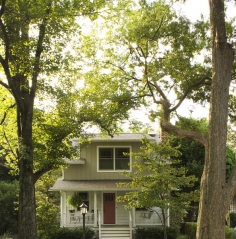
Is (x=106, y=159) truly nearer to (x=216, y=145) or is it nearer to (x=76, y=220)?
(x=76, y=220)

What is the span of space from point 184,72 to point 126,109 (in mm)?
3380

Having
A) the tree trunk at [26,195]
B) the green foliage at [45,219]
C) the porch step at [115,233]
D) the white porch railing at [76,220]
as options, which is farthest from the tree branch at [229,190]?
the white porch railing at [76,220]

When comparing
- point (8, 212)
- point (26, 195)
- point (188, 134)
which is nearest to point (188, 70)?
point (188, 134)

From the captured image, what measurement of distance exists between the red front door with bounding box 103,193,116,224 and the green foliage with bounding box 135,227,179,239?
8.99 ft

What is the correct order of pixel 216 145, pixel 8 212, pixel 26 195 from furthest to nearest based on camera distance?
1. pixel 8 212
2. pixel 26 195
3. pixel 216 145

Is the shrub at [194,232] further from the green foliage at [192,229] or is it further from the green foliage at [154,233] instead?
the green foliage at [154,233]

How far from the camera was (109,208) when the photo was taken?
23359 millimetres

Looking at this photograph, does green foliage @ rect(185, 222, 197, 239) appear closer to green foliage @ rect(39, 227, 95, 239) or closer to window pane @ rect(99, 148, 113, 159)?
green foliage @ rect(39, 227, 95, 239)

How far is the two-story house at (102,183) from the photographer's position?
22.2 metres

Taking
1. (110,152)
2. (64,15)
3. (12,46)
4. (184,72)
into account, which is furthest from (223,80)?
(110,152)

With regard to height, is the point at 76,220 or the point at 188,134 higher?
the point at 188,134

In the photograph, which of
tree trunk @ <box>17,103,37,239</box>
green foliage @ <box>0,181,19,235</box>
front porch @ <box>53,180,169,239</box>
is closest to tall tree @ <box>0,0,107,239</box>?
tree trunk @ <box>17,103,37,239</box>

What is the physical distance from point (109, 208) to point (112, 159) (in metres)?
2.95

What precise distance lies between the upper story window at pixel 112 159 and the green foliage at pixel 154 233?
14.2 ft
